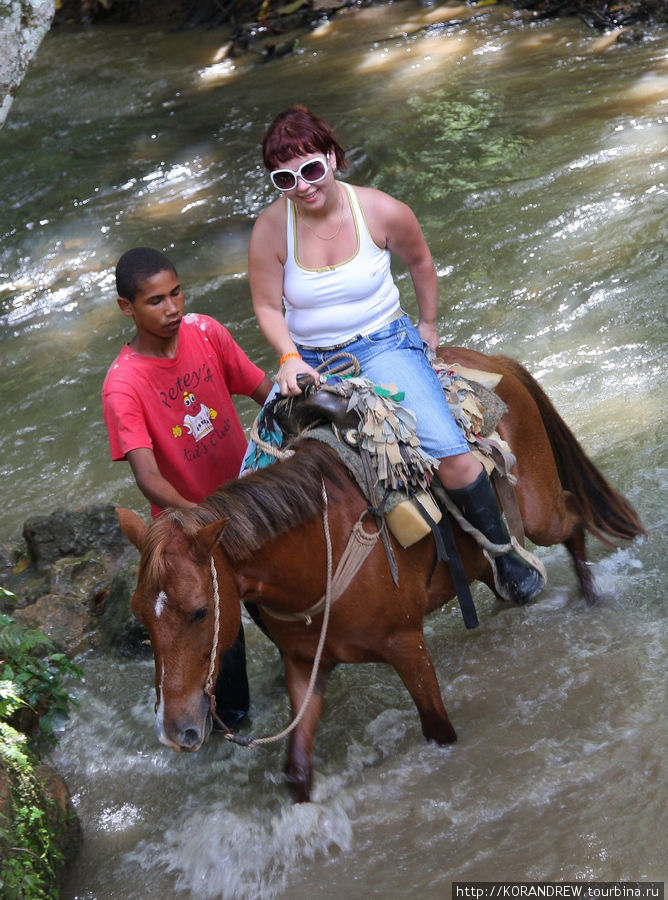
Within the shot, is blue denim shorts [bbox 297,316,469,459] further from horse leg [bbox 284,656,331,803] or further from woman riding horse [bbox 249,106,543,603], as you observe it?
horse leg [bbox 284,656,331,803]

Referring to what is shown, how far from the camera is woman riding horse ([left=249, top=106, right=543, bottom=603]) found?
354 centimetres

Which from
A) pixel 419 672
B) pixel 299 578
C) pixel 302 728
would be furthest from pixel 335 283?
pixel 302 728

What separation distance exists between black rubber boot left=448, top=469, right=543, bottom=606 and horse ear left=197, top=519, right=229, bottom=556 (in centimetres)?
120

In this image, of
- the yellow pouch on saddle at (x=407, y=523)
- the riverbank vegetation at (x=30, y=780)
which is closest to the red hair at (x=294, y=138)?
the yellow pouch on saddle at (x=407, y=523)

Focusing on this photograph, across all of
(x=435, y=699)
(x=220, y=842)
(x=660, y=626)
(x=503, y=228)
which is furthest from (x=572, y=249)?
(x=220, y=842)

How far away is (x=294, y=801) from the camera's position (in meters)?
3.64

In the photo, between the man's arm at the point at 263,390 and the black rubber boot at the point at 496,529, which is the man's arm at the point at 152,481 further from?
the black rubber boot at the point at 496,529

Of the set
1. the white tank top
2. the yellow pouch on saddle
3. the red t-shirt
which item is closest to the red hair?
the white tank top

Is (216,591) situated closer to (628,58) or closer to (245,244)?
(245,244)

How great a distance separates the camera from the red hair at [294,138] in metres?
3.51

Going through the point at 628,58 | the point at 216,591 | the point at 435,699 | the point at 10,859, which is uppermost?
the point at 216,591

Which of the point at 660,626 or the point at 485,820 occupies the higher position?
the point at 485,820

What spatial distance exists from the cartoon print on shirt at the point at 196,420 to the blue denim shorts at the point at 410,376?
1.63 feet

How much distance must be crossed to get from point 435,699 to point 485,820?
0.47 m
